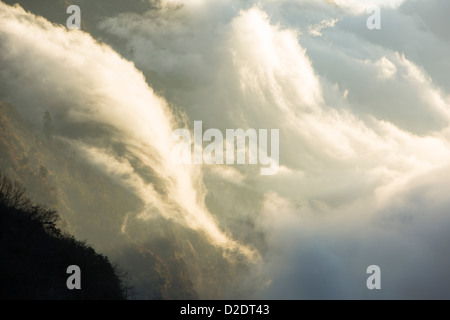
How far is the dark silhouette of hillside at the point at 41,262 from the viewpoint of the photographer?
5534 centimetres

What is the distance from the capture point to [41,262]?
67625mm

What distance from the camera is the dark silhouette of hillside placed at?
55344 millimetres

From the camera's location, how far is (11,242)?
210ft

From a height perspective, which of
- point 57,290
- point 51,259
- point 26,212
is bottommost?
point 57,290
